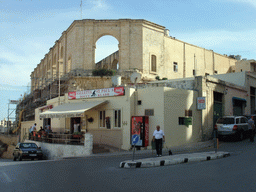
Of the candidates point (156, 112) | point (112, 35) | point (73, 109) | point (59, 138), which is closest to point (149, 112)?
point (156, 112)

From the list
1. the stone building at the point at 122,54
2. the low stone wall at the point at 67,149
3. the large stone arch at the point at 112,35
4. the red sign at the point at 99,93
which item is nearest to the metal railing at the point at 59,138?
the low stone wall at the point at 67,149

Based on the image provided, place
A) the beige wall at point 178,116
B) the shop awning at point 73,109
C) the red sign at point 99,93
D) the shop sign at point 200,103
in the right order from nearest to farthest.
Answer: the beige wall at point 178,116
the shop awning at point 73,109
the red sign at point 99,93
the shop sign at point 200,103

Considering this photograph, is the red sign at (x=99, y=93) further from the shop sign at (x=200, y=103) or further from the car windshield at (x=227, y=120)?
the car windshield at (x=227, y=120)

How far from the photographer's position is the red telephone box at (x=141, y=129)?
1948 centimetres

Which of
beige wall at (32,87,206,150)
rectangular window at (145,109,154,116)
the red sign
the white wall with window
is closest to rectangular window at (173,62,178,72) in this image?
beige wall at (32,87,206,150)

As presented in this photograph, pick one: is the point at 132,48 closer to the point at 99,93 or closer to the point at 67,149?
the point at 99,93

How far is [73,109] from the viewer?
21719 mm

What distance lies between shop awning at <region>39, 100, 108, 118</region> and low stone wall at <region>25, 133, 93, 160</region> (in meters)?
2.13

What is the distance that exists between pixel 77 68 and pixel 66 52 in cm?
521

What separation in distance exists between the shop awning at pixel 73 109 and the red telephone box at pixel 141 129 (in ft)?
9.94

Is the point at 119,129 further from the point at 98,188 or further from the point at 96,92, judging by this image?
the point at 98,188

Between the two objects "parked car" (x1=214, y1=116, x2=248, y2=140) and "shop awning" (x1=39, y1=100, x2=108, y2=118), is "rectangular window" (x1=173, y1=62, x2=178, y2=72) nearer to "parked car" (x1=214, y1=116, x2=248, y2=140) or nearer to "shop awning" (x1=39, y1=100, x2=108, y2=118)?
"parked car" (x1=214, y1=116, x2=248, y2=140)

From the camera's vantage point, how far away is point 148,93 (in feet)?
66.0

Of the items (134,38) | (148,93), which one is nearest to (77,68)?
(134,38)
